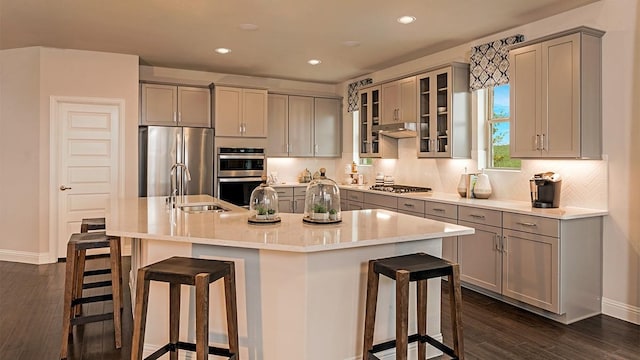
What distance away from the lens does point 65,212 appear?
17.5 ft

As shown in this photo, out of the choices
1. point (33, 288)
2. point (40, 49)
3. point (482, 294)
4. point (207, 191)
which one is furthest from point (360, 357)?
point (40, 49)

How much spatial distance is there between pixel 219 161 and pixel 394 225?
391cm

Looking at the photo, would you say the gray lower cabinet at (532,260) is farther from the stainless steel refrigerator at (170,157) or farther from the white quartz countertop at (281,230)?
the stainless steel refrigerator at (170,157)

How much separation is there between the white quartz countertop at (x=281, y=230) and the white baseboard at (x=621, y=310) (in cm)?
191

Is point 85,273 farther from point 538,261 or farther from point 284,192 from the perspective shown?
point 538,261

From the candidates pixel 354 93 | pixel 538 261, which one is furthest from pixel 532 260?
pixel 354 93

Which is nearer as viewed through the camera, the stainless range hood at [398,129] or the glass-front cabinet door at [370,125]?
the stainless range hood at [398,129]

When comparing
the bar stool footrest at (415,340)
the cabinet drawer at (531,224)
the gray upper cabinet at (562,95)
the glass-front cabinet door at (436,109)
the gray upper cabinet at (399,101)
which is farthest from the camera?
the gray upper cabinet at (399,101)

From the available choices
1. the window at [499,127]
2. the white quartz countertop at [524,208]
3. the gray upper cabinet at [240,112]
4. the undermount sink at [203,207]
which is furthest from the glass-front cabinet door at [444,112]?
the undermount sink at [203,207]

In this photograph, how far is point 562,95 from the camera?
354 cm

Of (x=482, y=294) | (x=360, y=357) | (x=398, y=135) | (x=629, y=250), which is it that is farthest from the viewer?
(x=398, y=135)

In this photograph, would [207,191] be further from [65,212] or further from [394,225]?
[394,225]

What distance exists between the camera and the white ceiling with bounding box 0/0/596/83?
3.69 meters

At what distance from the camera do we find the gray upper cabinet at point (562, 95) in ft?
11.3
